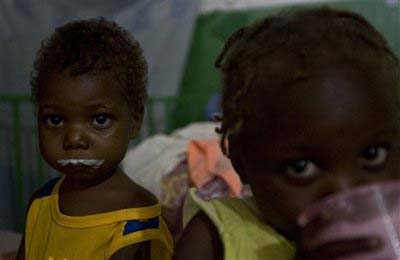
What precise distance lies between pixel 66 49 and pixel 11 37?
153 cm

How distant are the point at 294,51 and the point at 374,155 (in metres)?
0.12

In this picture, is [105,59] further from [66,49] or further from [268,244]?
[268,244]

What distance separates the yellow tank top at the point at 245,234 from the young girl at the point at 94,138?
0.69 feet

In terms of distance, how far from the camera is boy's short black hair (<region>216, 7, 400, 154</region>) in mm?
628

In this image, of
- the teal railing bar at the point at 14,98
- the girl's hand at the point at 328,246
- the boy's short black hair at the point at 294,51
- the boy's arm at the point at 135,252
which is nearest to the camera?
the girl's hand at the point at 328,246

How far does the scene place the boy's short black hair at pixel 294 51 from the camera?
628mm

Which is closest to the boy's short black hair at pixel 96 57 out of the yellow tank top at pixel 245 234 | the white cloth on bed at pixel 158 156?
the yellow tank top at pixel 245 234

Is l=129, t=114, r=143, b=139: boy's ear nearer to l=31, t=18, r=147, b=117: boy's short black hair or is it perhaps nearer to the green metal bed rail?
l=31, t=18, r=147, b=117: boy's short black hair

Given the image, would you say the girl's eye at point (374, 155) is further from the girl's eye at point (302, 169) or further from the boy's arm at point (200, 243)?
the boy's arm at point (200, 243)

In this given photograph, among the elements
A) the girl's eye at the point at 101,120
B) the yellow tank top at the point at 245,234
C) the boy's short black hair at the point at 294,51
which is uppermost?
the boy's short black hair at the point at 294,51

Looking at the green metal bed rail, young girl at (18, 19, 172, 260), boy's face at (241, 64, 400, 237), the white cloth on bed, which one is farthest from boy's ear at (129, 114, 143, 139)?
the green metal bed rail

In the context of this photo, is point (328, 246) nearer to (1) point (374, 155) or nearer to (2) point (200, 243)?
(1) point (374, 155)

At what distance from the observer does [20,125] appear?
2.45m

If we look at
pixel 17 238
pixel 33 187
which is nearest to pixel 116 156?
pixel 17 238
